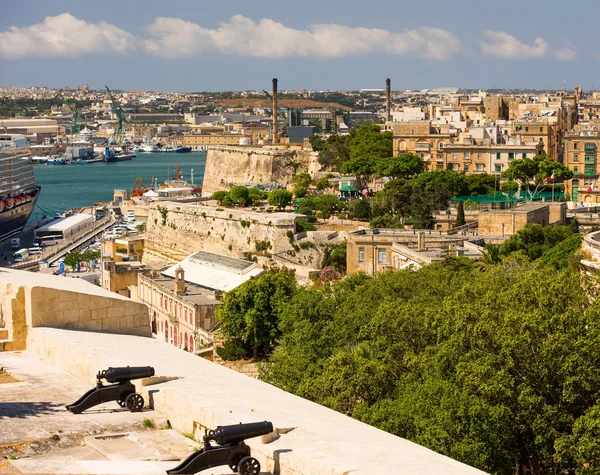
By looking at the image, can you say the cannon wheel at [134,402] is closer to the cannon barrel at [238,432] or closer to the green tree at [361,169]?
the cannon barrel at [238,432]

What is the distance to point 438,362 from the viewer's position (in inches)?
450

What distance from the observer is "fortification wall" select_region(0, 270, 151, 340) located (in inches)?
317

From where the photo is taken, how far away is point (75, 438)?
5961 mm

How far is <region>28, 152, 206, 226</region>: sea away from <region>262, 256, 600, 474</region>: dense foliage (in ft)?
171

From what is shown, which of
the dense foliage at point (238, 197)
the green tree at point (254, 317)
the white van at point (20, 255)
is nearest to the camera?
the green tree at point (254, 317)

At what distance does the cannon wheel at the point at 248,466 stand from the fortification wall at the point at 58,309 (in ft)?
10.2

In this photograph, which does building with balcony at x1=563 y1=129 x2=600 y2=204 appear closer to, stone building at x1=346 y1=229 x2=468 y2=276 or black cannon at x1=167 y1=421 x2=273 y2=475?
stone building at x1=346 y1=229 x2=468 y2=276

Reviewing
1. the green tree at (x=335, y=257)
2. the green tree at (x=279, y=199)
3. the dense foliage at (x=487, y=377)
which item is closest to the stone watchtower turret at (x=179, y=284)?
the green tree at (x=335, y=257)

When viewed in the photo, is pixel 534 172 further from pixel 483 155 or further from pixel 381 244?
pixel 381 244

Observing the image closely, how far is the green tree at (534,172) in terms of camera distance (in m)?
37.8

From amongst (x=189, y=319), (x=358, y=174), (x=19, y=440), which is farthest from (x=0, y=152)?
(x=19, y=440)

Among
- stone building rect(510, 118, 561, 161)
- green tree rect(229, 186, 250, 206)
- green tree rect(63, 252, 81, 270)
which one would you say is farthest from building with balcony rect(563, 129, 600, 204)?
green tree rect(63, 252, 81, 270)

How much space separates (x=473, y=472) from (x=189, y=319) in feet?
64.5

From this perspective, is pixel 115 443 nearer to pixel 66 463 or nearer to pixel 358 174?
pixel 66 463
